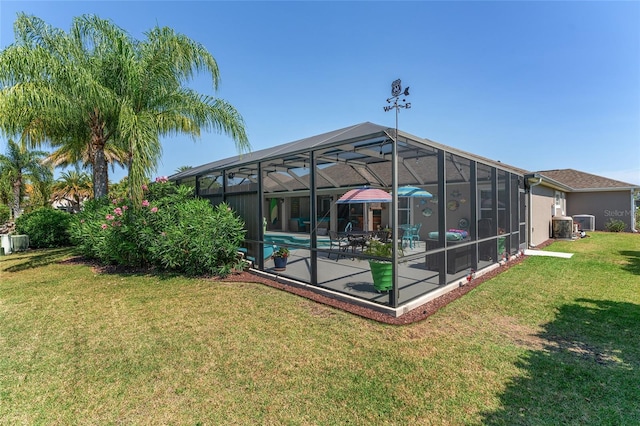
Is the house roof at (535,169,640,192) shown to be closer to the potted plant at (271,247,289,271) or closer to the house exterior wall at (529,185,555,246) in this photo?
the house exterior wall at (529,185,555,246)

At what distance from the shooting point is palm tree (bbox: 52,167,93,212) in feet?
105

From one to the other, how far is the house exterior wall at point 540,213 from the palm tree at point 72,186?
39.5 m

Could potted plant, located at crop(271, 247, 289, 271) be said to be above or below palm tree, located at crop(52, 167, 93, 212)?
below

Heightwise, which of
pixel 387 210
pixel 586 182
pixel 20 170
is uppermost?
pixel 20 170

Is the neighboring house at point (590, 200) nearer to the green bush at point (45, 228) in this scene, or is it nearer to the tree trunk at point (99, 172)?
the tree trunk at point (99, 172)

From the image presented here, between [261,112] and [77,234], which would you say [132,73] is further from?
[77,234]

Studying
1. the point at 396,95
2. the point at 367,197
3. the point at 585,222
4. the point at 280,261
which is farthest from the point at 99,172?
the point at 585,222

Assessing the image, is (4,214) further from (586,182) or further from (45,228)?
(586,182)

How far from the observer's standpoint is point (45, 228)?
14.1m

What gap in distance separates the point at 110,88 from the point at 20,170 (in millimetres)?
27777

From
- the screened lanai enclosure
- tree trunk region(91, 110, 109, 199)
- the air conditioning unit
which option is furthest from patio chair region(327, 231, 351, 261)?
the air conditioning unit

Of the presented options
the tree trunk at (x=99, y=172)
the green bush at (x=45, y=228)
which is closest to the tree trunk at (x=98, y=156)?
the tree trunk at (x=99, y=172)

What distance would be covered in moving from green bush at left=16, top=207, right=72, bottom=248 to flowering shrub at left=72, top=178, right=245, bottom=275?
7.81m

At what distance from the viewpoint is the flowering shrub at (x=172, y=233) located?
722cm
